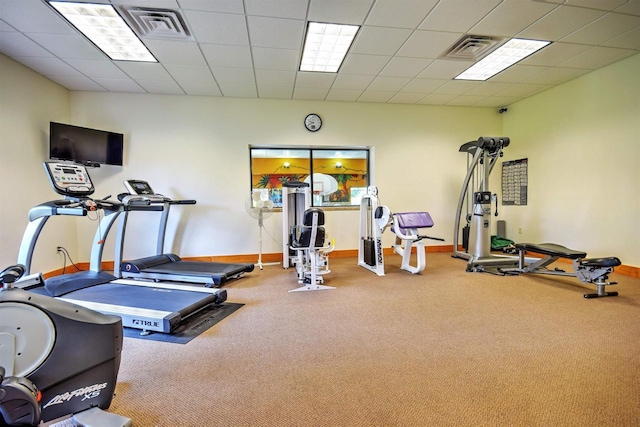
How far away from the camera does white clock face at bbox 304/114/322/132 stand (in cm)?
520

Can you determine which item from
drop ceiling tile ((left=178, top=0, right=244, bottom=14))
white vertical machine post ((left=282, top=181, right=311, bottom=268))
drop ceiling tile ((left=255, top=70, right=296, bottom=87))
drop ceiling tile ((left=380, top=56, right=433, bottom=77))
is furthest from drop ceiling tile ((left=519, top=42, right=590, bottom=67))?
drop ceiling tile ((left=178, top=0, right=244, bottom=14))

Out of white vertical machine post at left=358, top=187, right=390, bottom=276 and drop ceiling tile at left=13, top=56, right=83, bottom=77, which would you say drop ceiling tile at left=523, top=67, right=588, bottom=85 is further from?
drop ceiling tile at left=13, top=56, right=83, bottom=77

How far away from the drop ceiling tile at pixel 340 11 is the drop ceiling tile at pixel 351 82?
128cm

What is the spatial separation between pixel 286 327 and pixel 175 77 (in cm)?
397

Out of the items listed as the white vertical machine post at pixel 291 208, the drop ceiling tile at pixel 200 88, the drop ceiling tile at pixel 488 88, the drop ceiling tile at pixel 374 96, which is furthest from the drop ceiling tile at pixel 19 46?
the drop ceiling tile at pixel 488 88

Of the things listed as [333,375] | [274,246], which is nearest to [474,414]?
[333,375]

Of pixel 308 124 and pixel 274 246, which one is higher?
pixel 308 124

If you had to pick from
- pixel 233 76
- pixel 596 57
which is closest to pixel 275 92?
pixel 233 76

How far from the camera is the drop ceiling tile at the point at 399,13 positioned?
105 inches

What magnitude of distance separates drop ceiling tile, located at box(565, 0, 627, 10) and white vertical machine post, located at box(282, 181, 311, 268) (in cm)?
361

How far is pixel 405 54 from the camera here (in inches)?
143

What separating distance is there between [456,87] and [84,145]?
6.04 m

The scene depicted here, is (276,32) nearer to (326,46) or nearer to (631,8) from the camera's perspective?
(326,46)

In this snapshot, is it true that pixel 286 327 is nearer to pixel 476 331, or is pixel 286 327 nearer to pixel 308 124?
pixel 476 331
